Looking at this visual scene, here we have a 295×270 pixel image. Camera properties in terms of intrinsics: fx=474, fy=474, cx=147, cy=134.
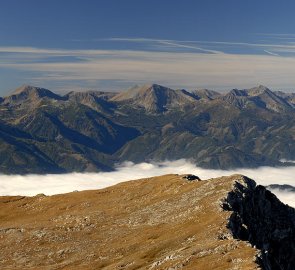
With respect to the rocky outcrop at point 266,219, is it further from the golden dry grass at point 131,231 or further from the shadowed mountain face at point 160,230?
the golden dry grass at point 131,231

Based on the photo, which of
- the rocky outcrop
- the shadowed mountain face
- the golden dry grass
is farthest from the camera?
the rocky outcrop

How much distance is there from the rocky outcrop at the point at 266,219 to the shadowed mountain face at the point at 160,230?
24cm

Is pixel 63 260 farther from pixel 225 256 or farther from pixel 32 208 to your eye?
pixel 32 208

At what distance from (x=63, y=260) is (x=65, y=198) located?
53.7 m

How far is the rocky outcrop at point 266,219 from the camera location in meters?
108

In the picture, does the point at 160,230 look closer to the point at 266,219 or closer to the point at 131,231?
the point at 131,231

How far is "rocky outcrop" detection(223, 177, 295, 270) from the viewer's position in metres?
108

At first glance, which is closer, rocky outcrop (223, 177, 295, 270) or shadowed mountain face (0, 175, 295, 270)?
shadowed mountain face (0, 175, 295, 270)

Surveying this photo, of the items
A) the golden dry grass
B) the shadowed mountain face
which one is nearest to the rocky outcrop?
the shadowed mountain face

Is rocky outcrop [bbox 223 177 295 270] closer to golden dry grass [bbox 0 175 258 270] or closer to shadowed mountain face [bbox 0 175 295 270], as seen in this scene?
shadowed mountain face [bbox 0 175 295 270]

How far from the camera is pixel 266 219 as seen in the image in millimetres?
116625

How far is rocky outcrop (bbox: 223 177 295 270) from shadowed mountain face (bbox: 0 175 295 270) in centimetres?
24

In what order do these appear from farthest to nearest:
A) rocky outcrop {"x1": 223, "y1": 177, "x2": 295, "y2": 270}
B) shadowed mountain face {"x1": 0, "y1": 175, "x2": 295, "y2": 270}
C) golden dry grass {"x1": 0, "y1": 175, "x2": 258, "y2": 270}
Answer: rocky outcrop {"x1": 223, "y1": 177, "x2": 295, "y2": 270}, shadowed mountain face {"x1": 0, "y1": 175, "x2": 295, "y2": 270}, golden dry grass {"x1": 0, "y1": 175, "x2": 258, "y2": 270}

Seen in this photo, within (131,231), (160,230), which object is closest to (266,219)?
(160,230)
